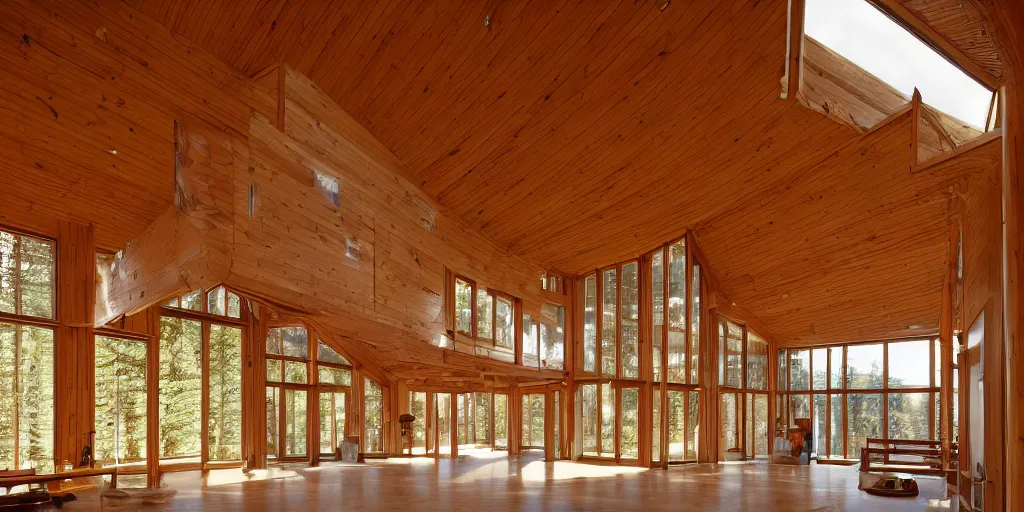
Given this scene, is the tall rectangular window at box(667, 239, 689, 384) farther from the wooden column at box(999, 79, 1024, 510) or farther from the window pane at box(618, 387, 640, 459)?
the wooden column at box(999, 79, 1024, 510)

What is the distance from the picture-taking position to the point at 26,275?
11430 millimetres

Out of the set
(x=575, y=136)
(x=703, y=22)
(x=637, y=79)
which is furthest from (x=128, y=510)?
(x=703, y=22)

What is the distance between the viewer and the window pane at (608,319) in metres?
17.8

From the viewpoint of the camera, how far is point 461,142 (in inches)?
439

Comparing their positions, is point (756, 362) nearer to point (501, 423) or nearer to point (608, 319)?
point (608, 319)

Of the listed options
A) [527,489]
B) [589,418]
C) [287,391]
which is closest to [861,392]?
[589,418]

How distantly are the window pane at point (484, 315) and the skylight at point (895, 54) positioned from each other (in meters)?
7.15

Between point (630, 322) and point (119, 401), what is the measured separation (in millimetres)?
10443

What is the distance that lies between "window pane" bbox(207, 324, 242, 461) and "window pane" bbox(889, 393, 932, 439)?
15.5 m

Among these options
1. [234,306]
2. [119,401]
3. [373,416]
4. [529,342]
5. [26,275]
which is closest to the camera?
[26,275]

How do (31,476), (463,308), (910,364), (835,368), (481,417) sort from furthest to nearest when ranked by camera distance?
(481,417), (835,368), (910,364), (463,308), (31,476)

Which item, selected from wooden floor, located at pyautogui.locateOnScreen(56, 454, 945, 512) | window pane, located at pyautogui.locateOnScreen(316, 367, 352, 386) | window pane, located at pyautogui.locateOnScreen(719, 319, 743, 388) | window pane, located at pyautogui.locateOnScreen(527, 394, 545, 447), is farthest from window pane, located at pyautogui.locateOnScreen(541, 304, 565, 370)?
window pane, located at pyautogui.locateOnScreen(316, 367, 352, 386)

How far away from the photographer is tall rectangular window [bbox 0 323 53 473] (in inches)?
427

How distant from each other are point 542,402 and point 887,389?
8716 mm
